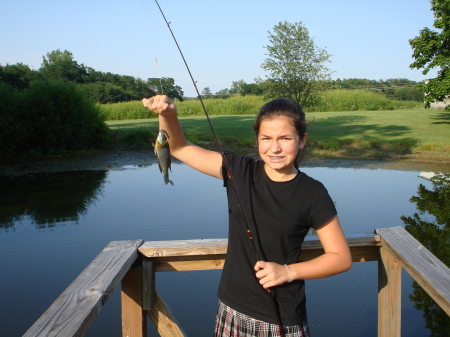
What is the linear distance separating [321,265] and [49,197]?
810cm

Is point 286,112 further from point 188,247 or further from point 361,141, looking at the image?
point 361,141

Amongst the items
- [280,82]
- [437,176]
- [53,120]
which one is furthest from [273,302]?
[280,82]

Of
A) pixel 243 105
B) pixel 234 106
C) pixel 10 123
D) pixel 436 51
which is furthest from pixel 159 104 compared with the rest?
pixel 243 105

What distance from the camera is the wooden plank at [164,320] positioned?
248cm

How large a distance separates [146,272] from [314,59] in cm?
1842

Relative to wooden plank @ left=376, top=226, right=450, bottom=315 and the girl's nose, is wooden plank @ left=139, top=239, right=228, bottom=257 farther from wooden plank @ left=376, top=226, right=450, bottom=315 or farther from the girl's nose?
wooden plank @ left=376, top=226, right=450, bottom=315

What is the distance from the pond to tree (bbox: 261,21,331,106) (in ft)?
27.1

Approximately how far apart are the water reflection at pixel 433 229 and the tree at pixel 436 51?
34.1ft

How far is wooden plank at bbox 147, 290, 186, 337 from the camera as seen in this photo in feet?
8.14

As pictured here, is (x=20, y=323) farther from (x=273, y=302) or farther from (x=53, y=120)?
(x=53, y=120)

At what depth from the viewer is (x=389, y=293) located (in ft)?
8.48

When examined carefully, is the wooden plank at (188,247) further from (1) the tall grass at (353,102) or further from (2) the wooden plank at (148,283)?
(1) the tall grass at (353,102)

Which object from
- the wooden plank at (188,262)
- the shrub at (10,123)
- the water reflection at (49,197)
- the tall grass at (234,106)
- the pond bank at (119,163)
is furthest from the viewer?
the tall grass at (234,106)

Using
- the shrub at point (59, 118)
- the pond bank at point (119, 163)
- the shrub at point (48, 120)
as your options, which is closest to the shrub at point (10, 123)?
the shrub at point (48, 120)
